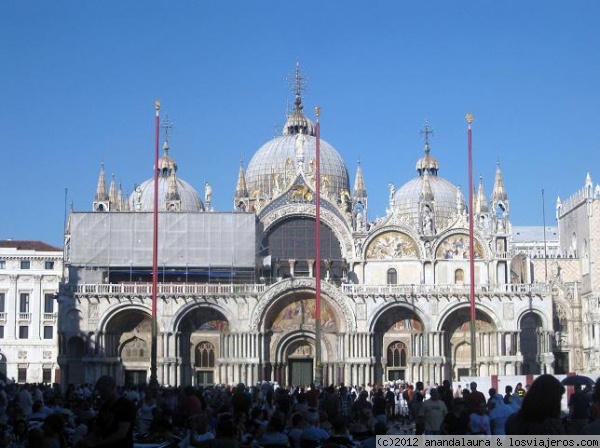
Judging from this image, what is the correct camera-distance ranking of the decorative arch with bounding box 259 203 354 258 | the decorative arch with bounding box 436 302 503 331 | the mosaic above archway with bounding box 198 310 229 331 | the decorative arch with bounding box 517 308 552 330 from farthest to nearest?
1. the decorative arch with bounding box 259 203 354 258
2. the mosaic above archway with bounding box 198 310 229 331
3. the decorative arch with bounding box 517 308 552 330
4. the decorative arch with bounding box 436 302 503 331

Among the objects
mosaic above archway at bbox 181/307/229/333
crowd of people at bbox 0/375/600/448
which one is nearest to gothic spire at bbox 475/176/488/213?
mosaic above archway at bbox 181/307/229/333

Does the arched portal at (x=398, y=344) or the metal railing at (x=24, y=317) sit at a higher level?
the metal railing at (x=24, y=317)

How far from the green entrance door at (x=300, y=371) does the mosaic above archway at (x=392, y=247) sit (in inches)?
277

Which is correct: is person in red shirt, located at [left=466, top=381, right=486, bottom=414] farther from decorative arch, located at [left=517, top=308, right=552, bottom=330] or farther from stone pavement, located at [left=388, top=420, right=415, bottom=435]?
decorative arch, located at [left=517, top=308, right=552, bottom=330]

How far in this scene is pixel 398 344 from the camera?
63.5m

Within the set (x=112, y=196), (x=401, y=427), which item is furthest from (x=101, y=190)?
(x=401, y=427)

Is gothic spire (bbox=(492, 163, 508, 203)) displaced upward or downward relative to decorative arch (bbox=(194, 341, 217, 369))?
upward

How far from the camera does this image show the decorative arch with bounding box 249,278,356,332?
201 ft

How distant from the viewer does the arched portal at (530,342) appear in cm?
6355

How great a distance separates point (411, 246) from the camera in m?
65.3

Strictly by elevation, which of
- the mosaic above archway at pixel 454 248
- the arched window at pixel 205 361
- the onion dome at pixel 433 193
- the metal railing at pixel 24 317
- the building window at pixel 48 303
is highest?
the onion dome at pixel 433 193

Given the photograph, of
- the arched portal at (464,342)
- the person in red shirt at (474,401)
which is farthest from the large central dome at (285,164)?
the person in red shirt at (474,401)

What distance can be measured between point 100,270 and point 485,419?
4672 centimetres

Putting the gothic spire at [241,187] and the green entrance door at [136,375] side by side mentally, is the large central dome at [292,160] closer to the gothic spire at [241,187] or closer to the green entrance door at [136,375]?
the gothic spire at [241,187]
